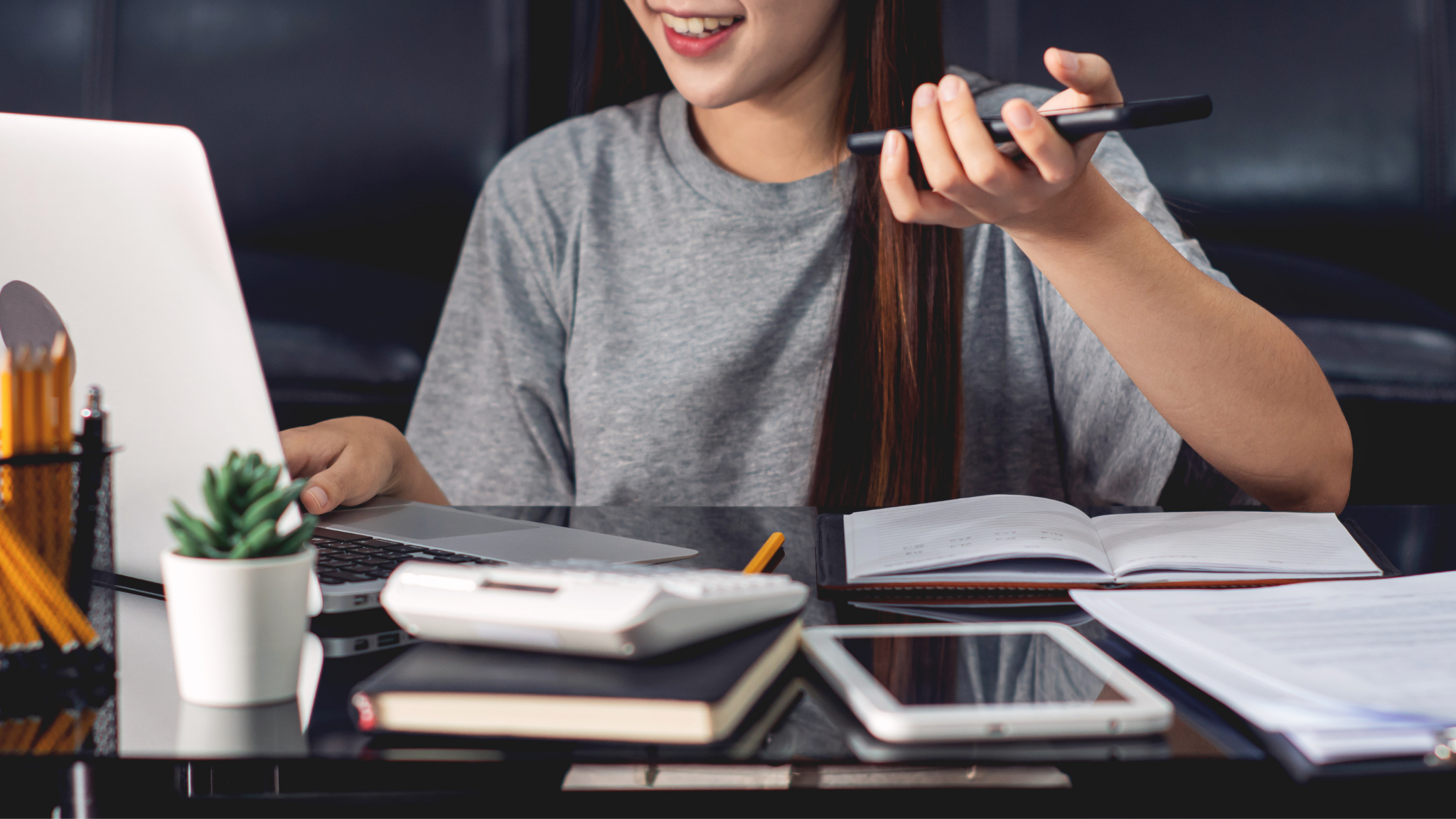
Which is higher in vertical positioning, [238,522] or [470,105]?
[470,105]

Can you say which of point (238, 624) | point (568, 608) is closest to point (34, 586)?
point (238, 624)

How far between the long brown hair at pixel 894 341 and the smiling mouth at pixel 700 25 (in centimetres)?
16

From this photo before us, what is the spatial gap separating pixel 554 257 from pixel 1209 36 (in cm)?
141

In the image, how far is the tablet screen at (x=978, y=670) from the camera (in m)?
0.34

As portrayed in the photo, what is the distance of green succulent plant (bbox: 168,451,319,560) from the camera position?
0.35 m

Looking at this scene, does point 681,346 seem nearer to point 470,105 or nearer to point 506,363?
point 506,363

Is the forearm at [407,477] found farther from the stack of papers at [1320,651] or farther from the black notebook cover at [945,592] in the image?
the stack of papers at [1320,651]

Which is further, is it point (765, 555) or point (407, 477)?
point (407, 477)

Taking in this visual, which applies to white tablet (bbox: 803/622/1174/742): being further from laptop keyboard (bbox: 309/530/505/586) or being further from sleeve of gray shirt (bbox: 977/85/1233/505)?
sleeve of gray shirt (bbox: 977/85/1233/505)

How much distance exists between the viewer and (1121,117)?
0.51 meters

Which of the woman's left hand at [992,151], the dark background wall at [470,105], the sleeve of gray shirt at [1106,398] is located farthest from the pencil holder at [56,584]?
the dark background wall at [470,105]

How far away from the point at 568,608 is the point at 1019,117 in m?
0.37

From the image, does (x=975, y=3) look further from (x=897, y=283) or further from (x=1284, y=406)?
(x=1284, y=406)

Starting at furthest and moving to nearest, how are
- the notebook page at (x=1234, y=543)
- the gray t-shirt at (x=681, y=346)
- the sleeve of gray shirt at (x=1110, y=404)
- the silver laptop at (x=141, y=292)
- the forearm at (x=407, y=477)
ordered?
the gray t-shirt at (x=681, y=346) → the sleeve of gray shirt at (x=1110, y=404) → the forearm at (x=407, y=477) → the notebook page at (x=1234, y=543) → the silver laptop at (x=141, y=292)
